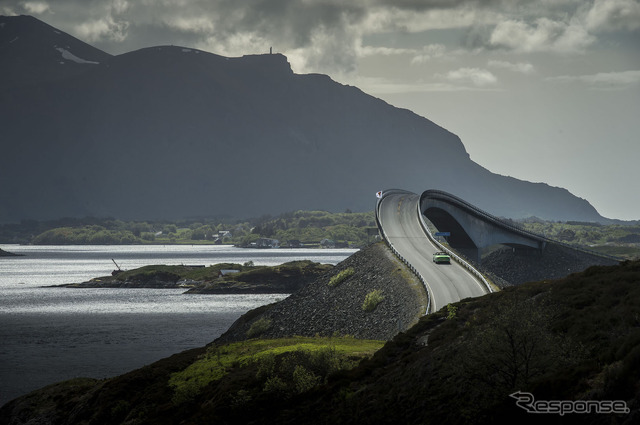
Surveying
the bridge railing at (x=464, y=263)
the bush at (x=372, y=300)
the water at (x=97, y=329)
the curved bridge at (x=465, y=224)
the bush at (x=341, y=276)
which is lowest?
the water at (x=97, y=329)

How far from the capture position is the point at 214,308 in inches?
5153

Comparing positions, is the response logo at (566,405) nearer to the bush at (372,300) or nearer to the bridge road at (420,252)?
the bridge road at (420,252)

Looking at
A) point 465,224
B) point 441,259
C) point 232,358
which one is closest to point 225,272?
point 465,224

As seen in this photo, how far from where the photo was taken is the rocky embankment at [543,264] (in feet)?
471

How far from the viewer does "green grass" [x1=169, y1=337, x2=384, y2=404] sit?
134ft

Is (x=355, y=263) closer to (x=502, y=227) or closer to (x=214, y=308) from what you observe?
(x=214, y=308)

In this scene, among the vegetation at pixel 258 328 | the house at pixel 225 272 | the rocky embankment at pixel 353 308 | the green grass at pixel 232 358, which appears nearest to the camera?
the green grass at pixel 232 358

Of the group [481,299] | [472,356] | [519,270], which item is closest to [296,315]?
[481,299]

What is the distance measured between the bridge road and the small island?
1499 inches

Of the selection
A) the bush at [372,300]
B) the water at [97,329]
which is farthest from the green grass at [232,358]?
the water at [97,329]

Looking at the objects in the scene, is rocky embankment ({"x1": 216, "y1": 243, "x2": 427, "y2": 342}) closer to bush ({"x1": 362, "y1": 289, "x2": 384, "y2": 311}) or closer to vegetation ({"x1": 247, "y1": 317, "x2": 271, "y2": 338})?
vegetation ({"x1": 247, "y1": 317, "x2": 271, "y2": 338})

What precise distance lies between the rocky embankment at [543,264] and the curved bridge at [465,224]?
8460mm

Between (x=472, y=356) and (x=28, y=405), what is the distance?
3466 centimetres

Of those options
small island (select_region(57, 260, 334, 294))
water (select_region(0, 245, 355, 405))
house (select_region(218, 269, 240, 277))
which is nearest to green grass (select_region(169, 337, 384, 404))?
water (select_region(0, 245, 355, 405))
